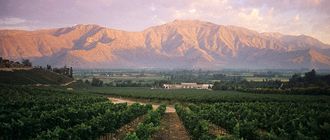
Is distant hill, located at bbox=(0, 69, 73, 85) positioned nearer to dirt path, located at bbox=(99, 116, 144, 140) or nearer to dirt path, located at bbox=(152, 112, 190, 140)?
dirt path, located at bbox=(99, 116, 144, 140)

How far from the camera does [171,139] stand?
131 feet

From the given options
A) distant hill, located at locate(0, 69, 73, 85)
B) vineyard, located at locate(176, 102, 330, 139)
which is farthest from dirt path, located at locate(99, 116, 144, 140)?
distant hill, located at locate(0, 69, 73, 85)

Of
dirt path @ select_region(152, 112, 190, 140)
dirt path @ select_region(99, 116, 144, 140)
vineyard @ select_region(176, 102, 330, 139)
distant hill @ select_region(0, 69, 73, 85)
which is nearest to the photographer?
vineyard @ select_region(176, 102, 330, 139)

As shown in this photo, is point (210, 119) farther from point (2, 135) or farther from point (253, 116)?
point (2, 135)

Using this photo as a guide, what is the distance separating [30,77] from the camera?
13312cm

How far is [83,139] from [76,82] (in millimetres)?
130906

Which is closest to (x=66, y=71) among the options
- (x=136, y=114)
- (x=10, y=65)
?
(x=10, y=65)

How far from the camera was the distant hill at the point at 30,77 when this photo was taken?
12136cm

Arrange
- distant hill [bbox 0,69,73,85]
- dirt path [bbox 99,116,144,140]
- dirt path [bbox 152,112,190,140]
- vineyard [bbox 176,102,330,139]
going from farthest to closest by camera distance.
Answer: distant hill [bbox 0,69,73,85], dirt path [bbox 152,112,190,140], dirt path [bbox 99,116,144,140], vineyard [bbox 176,102,330,139]

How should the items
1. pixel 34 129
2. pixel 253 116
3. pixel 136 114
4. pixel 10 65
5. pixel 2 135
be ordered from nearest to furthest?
pixel 2 135
pixel 34 129
pixel 253 116
pixel 136 114
pixel 10 65

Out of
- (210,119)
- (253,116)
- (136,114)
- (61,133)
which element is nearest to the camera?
(61,133)

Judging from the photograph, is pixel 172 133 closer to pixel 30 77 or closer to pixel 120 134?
pixel 120 134

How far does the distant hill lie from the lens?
12136 cm

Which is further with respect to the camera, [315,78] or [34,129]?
[315,78]
